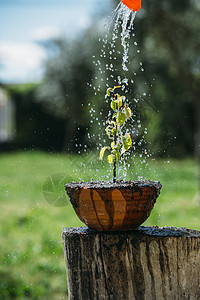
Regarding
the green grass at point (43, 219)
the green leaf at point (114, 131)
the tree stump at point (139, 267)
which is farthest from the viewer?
the green grass at point (43, 219)

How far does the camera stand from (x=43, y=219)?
20.2 feet

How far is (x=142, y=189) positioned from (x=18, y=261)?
2.96 m

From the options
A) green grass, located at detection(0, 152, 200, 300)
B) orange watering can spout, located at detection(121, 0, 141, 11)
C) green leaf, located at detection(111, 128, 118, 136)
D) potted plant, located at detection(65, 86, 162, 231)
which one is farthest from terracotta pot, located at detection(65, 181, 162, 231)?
green grass, located at detection(0, 152, 200, 300)

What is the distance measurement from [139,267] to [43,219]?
15.4ft

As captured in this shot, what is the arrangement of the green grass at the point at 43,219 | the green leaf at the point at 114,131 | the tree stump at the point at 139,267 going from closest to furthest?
the tree stump at the point at 139,267 < the green leaf at the point at 114,131 < the green grass at the point at 43,219

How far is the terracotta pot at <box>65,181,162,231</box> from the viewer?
1.61 meters

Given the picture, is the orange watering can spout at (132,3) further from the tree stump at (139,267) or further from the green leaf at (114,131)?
the tree stump at (139,267)

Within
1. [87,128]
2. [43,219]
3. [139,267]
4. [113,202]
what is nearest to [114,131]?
[113,202]

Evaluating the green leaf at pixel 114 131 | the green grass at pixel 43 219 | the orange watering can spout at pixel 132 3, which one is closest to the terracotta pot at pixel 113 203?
the green leaf at pixel 114 131

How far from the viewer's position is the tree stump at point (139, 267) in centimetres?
159

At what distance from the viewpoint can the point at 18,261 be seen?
14.0 feet

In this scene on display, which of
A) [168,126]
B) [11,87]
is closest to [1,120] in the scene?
[11,87]

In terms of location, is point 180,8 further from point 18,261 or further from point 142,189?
point 142,189

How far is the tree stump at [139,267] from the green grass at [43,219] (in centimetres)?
159
